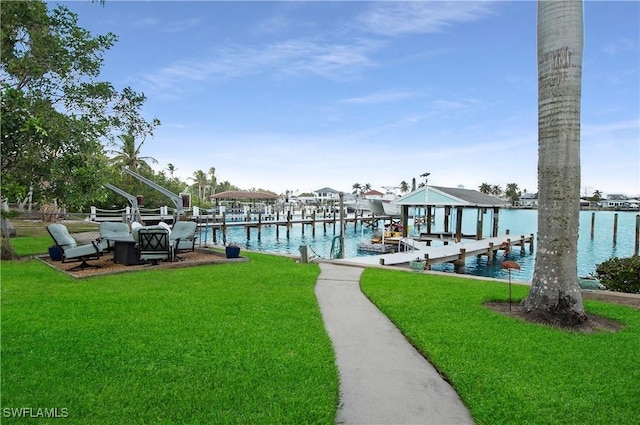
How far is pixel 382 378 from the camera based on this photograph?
4.04 meters

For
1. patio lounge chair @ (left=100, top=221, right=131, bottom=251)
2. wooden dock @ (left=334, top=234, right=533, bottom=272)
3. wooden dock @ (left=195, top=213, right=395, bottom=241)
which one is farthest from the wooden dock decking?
wooden dock @ (left=195, top=213, right=395, bottom=241)

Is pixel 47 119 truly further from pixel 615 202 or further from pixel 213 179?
pixel 615 202

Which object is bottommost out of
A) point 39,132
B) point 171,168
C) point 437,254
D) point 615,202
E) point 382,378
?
point 437,254

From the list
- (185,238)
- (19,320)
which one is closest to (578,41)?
(19,320)

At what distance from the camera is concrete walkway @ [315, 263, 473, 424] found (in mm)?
3320

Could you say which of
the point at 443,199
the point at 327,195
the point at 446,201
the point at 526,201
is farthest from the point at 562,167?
the point at 526,201

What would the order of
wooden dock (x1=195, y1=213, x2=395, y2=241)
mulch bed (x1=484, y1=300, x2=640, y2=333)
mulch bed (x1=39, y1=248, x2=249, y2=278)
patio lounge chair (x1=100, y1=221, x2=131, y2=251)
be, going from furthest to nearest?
wooden dock (x1=195, y1=213, x2=395, y2=241)
patio lounge chair (x1=100, y1=221, x2=131, y2=251)
mulch bed (x1=39, y1=248, x2=249, y2=278)
mulch bed (x1=484, y1=300, x2=640, y2=333)

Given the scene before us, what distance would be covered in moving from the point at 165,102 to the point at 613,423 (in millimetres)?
22247

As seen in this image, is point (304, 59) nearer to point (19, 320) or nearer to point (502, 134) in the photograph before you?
point (502, 134)

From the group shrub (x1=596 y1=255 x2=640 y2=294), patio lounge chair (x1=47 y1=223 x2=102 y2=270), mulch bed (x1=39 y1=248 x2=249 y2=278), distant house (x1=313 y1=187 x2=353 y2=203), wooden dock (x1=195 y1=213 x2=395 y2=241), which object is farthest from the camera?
distant house (x1=313 y1=187 x2=353 y2=203)

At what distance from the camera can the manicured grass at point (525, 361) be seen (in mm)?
3418

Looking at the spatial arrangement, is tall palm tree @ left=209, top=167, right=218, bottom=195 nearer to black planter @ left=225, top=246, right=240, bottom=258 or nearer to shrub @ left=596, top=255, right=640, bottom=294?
black planter @ left=225, top=246, right=240, bottom=258
